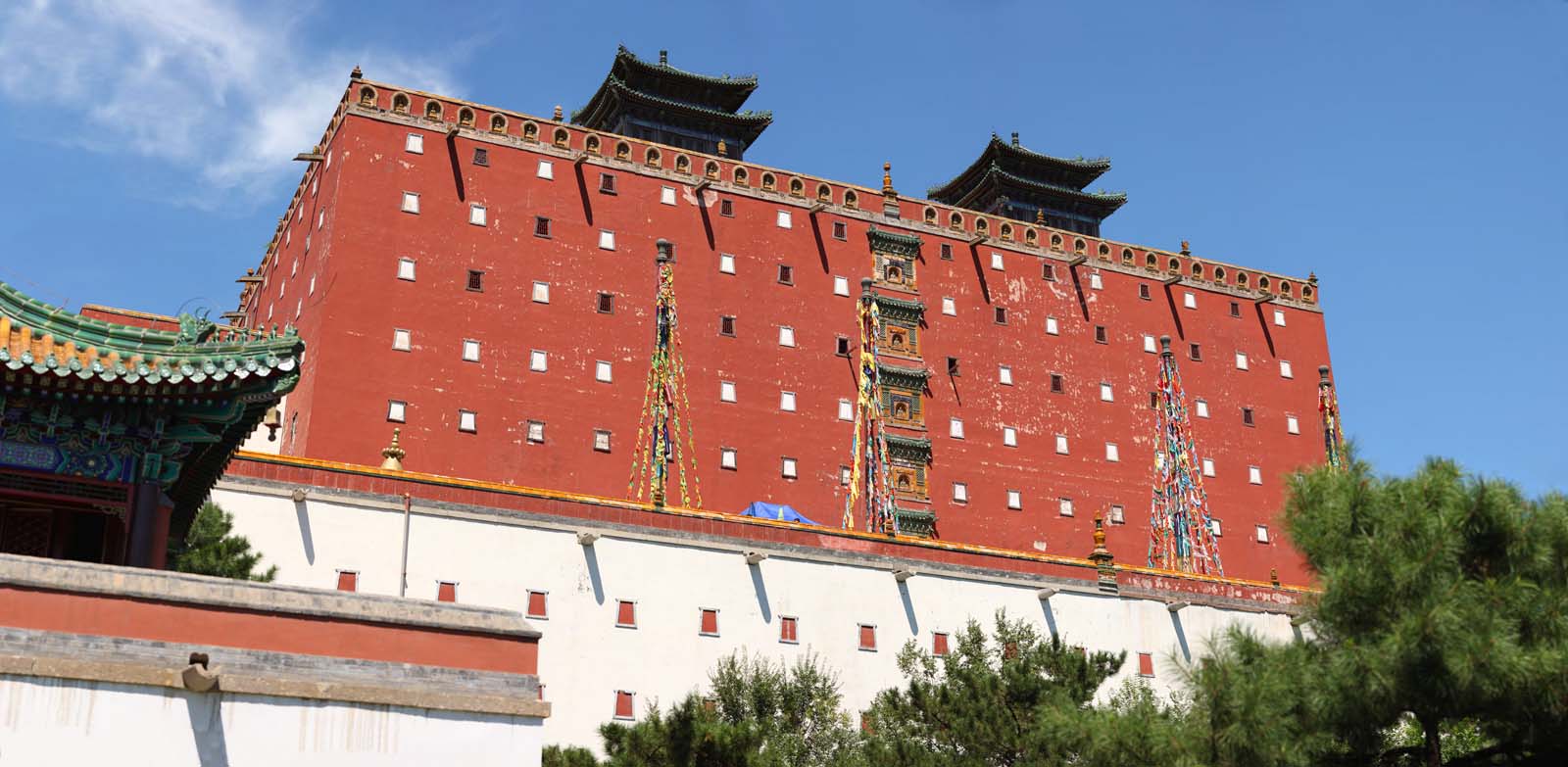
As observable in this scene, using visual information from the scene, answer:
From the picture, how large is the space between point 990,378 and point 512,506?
68.5 feet

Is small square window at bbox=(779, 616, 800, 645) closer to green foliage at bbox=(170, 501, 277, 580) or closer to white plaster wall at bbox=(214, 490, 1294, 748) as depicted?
white plaster wall at bbox=(214, 490, 1294, 748)

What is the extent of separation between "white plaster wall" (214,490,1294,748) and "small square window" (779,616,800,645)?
0.34 feet

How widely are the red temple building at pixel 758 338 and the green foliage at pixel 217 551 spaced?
11011mm

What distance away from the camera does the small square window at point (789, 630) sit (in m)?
32.1

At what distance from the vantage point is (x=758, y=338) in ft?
149

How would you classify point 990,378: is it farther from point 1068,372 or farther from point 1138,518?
point 1138,518

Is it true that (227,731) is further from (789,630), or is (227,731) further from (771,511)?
(771,511)

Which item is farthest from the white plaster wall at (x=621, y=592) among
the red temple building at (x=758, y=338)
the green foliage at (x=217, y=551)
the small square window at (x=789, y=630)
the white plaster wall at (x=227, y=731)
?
the white plaster wall at (x=227, y=731)

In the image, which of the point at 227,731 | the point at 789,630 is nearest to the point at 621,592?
the point at 789,630

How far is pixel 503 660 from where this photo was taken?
16.0 metres

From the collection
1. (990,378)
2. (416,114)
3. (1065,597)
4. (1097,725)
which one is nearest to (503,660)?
(1097,725)

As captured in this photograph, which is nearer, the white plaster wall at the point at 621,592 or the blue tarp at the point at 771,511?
the white plaster wall at the point at 621,592

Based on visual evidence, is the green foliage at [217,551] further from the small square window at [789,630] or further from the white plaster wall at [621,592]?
the small square window at [789,630]

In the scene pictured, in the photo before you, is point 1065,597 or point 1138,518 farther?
point 1138,518
